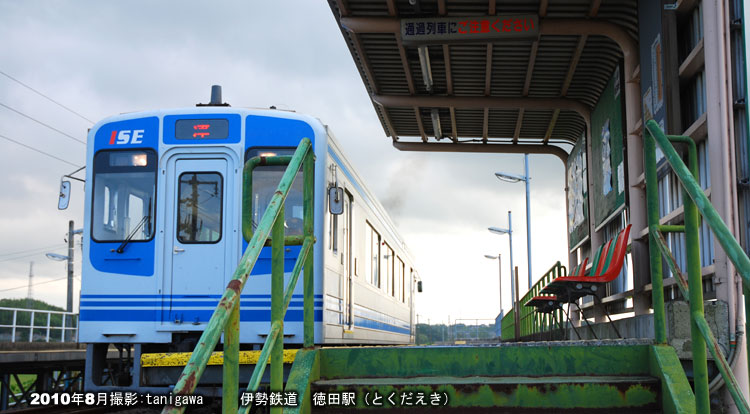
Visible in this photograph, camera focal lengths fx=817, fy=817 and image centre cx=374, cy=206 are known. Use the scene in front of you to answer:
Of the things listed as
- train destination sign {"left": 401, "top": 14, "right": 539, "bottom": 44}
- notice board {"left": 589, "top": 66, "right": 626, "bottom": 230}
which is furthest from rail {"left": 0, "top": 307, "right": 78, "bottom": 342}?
notice board {"left": 589, "top": 66, "right": 626, "bottom": 230}

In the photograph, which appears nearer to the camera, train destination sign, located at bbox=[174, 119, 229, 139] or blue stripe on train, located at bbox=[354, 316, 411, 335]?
train destination sign, located at bbox=[174, 119, 229, 139]

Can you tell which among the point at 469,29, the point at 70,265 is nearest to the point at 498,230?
the point at 70,265

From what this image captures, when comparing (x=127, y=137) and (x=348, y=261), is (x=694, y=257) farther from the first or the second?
(x=127, y=137)

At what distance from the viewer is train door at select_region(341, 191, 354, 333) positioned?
31.2 ft

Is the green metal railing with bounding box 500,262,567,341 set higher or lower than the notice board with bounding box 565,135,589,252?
lower

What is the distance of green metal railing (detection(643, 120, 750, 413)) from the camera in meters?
3.68

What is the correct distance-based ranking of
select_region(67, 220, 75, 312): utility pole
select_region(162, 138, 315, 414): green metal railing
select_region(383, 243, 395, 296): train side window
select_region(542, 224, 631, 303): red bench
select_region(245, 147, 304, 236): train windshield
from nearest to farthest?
select_region(162, 138, 315, 414): green metal railing, select_region(245, 147, 304, 236): train windshield, select_region(542, 224, 631, 303): red bench, select_region(383, 243, 395, 296): train side window, select_region(67, 220, 75, 312): utility pole

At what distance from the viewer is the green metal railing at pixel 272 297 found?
329 centimetres

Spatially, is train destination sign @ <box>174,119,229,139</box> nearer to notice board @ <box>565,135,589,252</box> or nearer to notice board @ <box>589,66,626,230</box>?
notice board @ <box>589,66,626,230</box>

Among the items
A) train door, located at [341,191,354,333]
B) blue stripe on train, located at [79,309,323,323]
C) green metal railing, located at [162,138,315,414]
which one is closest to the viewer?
green metal railing, located at [162,138,315,414]

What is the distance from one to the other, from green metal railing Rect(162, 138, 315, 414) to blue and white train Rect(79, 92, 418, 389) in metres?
3.01

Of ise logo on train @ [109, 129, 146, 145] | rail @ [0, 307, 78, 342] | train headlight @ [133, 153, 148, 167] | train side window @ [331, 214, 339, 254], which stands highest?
ise logo on train @ [109, 129, 146, 145]

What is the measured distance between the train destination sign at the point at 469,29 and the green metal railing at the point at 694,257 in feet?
17.8

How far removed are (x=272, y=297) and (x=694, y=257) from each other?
2.24 meters
